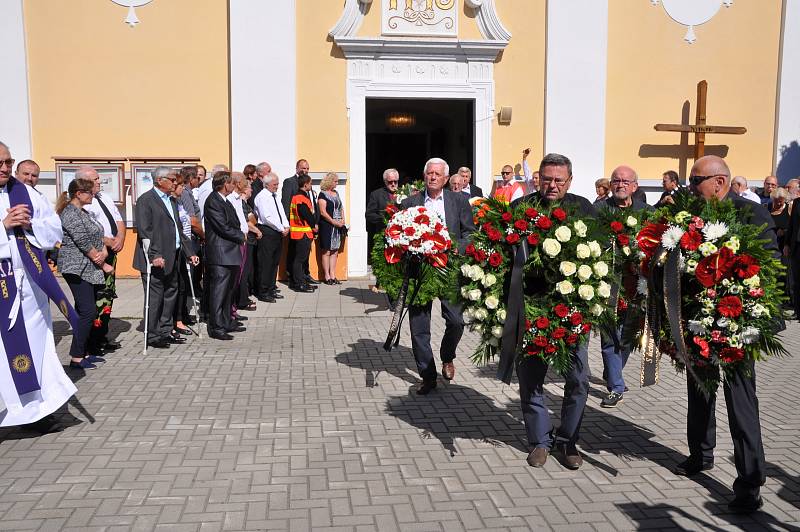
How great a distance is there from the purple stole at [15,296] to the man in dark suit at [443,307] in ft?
10.0

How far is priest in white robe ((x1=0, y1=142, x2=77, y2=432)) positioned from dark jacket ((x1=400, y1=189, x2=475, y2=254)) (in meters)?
3.14

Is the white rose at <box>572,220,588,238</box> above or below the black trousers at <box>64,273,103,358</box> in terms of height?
above

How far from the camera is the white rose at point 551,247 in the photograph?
14.6 ft

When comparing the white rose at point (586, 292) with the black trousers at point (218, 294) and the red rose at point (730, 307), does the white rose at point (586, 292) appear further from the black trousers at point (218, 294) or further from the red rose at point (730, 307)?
the black trousers at point (218, 294)

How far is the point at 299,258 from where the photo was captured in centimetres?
1284

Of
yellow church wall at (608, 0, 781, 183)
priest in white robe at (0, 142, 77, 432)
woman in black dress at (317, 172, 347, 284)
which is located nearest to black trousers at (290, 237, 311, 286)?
woman in black dress at (317, 172, 347, 284)

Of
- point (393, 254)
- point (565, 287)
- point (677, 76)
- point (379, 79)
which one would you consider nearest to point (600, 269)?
point (565, 287)

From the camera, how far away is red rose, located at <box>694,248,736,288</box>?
4.14 m

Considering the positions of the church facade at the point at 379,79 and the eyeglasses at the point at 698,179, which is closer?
the eyeglasses at the point at 698,179

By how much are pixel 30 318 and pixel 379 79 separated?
947 centimetres

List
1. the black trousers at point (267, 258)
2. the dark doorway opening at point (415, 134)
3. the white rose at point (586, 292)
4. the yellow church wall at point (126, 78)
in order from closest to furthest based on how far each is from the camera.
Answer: the white rose at point (586, 292) < the black trousers at point (267, 258) < the yellow church wall at point (126, 78) < the dark doorway opening at point (415, 134)

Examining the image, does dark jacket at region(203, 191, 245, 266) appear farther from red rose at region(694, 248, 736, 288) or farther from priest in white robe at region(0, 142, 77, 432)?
red rose at region(694, 248, 736, 288)

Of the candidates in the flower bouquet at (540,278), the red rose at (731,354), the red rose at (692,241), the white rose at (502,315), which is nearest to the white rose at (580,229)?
the flower bouquet at (540,278)

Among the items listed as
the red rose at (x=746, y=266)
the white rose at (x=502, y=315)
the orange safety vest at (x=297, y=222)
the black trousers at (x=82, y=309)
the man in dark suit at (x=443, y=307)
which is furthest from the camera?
the orange safety vest at (x=297, y=222)
